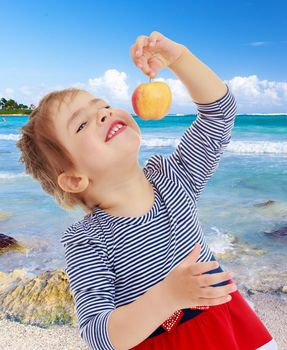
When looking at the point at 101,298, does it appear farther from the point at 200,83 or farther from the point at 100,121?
the point at 200,83

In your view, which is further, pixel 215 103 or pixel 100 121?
pixel 215 103

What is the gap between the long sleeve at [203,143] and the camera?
1.61m

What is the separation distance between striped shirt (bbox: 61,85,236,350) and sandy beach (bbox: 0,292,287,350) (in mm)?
1163

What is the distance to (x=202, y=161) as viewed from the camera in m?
1.63

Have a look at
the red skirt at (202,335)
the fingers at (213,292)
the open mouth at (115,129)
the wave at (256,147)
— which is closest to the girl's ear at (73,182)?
the open mouth at (115,129)

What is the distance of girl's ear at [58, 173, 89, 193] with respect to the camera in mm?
1465

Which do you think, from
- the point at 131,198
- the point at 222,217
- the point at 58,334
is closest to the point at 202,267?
the point at 131,198

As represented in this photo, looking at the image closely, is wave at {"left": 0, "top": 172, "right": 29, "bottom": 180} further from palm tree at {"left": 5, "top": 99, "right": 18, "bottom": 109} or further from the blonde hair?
palm tree at {"left": 5, "top": 99, "right": 18, "bottom": 109}

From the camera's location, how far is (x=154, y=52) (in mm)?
1543

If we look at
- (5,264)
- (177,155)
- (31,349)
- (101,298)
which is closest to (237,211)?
(5,264)

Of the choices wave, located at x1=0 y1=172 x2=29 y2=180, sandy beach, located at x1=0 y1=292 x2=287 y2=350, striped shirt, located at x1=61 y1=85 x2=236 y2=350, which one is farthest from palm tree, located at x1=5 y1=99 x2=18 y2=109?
striped shirt, located at x1=61 y1=85 x2=236 y2=350

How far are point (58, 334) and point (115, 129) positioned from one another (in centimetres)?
147

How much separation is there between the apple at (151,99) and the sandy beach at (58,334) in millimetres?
1266

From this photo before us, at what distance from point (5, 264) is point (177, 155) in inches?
97.4
